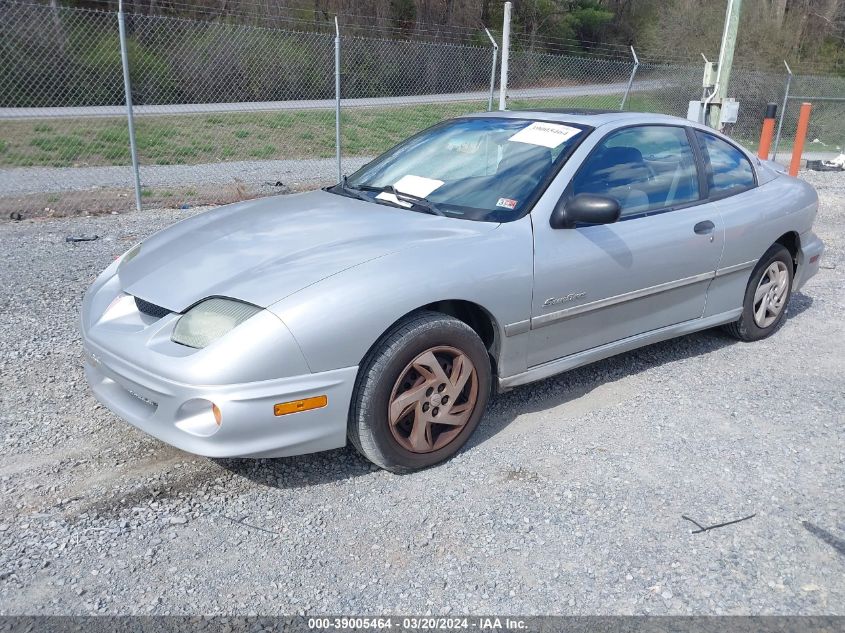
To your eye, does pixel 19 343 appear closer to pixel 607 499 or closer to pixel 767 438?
pixel 607 499

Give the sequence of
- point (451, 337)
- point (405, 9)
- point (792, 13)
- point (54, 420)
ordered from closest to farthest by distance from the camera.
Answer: point (451, 337), point (54, 420), point (792, 13), point (405, 9)

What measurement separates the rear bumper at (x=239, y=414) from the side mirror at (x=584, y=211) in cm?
136

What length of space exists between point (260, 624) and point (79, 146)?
12.5m

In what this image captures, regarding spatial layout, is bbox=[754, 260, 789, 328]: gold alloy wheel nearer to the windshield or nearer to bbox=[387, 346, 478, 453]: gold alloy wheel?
the windshield

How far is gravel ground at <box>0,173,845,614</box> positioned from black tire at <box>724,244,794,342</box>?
0.60 metres

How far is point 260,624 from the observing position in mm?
2457

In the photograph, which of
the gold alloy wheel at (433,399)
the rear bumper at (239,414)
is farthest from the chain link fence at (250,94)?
the rear bumper at (239,414)

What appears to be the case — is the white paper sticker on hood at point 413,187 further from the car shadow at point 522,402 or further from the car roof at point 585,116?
the car shadow at point 522,402

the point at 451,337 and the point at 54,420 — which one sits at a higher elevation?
the point at 451,337

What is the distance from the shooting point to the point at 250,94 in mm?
16875

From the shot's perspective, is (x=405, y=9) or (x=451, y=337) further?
(x=405, y=9)

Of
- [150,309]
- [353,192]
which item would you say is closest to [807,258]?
[353,192]

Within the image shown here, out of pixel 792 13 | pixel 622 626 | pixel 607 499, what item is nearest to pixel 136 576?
pixel 622 626

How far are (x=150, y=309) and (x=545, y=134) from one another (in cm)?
225
